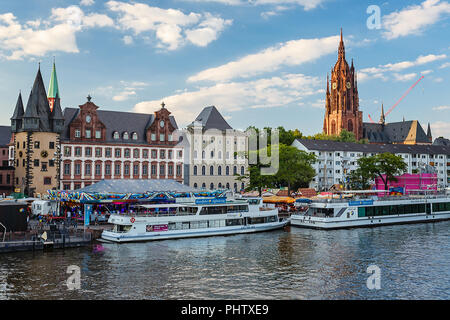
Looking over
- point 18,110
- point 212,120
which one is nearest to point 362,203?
point 212,120

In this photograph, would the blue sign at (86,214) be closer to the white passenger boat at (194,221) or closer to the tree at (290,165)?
the white passenger boat at (194,221)

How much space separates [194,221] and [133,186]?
1416cm

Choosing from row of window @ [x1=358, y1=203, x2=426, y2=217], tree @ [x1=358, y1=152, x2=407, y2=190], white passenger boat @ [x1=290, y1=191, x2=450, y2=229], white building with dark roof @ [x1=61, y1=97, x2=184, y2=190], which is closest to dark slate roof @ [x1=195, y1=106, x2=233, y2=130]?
white building with dark roof @ [x1=61, y1=97, x2=184, y2=190]

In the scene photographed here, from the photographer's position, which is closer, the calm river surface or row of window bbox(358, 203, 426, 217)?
the calm river surface

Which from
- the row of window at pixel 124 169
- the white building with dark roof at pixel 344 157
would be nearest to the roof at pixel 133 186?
the row of window at pixel 124 169

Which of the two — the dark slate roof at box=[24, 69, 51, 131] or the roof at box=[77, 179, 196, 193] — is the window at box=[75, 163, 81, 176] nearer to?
the dark slate roof at box=[24, 69, 51, 131]

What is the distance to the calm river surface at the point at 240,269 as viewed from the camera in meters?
30.1

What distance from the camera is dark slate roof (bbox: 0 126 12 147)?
120200 mm

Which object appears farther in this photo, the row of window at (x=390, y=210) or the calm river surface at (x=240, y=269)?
the row of window at (x=390, y=210)

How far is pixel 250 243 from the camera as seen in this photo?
49875mm

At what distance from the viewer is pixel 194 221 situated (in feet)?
177

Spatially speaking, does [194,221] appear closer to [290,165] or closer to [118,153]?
[118,153]

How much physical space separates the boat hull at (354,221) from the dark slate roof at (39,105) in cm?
4732
